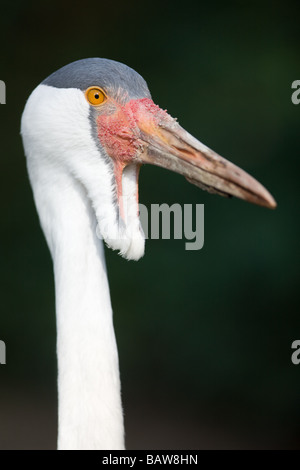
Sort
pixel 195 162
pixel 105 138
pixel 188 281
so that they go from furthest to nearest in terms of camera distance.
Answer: pixel 188 281 → pixel 105 138 → pixel 195 162

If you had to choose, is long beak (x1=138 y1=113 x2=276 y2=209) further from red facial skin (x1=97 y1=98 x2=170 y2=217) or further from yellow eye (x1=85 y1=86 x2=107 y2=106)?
yellow eye (x1=85 y1=86 x2=107 y2=106)

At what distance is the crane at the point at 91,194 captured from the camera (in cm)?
253

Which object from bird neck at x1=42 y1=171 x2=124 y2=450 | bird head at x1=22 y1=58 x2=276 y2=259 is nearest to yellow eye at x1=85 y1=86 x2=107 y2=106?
bird head at x1=22 y1=58 x2=276 y2=259

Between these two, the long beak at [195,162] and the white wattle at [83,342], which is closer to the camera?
the long beak at [195,162]

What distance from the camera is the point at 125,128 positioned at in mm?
2586

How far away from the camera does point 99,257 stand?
262cm

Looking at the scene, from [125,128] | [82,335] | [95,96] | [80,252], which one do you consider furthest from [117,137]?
[82,335]

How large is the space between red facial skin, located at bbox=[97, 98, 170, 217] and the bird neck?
0.19 meters

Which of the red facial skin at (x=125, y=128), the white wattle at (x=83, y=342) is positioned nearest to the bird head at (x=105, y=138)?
the red facial skin at (x=125, y=128)

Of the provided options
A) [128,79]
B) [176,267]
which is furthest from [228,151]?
[128,79]

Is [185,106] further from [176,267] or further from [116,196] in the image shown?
[116,196]

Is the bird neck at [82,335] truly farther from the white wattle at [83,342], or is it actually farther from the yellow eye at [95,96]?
the yellow eye at [95,96]

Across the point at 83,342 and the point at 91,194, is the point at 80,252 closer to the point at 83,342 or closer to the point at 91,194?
the point at 91,194

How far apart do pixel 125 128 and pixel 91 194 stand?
0.28 metres
